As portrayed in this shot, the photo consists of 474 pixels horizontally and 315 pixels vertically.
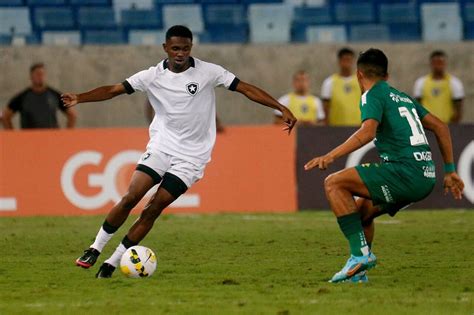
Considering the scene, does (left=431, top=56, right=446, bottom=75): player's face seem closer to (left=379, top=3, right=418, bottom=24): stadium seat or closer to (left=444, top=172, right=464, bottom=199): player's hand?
(left=379, top=3, right=418, bottom=24): stadium seat

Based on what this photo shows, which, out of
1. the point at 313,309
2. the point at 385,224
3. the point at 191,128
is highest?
the point at 191,128

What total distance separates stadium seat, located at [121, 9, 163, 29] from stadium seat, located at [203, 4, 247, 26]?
800 millimetres

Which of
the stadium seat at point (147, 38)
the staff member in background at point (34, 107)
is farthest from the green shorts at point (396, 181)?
the stadium seat at point (147, 38)

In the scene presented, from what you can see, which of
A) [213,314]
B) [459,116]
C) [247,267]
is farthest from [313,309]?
[459,116]

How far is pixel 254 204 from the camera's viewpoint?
17031 mm

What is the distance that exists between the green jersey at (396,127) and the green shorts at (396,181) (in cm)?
6

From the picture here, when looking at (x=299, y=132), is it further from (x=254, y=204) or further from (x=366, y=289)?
(x=366, y=289)

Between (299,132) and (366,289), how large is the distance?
8569mm

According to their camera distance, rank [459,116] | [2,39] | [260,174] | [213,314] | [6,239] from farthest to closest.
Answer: [2,39]
[459,116]
[260,174]
[6,239]
[213,314]

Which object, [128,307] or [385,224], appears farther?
[385,224]

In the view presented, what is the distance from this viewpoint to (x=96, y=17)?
20266mm

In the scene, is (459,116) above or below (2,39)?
below

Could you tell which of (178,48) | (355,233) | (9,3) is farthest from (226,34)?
(355,233)

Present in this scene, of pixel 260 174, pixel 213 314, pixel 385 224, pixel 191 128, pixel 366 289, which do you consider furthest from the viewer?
pixel 260 174
